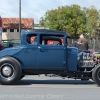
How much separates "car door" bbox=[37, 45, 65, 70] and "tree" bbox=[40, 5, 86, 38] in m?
56.1

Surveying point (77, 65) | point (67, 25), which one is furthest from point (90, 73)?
point (67, 25)

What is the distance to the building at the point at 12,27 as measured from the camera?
71.9 meters

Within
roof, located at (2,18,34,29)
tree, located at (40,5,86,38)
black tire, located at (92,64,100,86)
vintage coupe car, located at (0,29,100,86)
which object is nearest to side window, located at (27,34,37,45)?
vintage coupe car, located at (0,29,100,86)

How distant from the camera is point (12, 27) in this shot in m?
74.3

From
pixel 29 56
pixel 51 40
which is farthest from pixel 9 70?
pixel 51 40

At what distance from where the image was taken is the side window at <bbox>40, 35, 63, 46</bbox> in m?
11.9

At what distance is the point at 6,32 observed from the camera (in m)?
72.8

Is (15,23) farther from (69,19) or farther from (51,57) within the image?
(51,57)

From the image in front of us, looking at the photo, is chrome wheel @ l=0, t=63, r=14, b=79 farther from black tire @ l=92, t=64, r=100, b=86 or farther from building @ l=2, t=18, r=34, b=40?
building @ l=2, t=18, r=34, b=40
